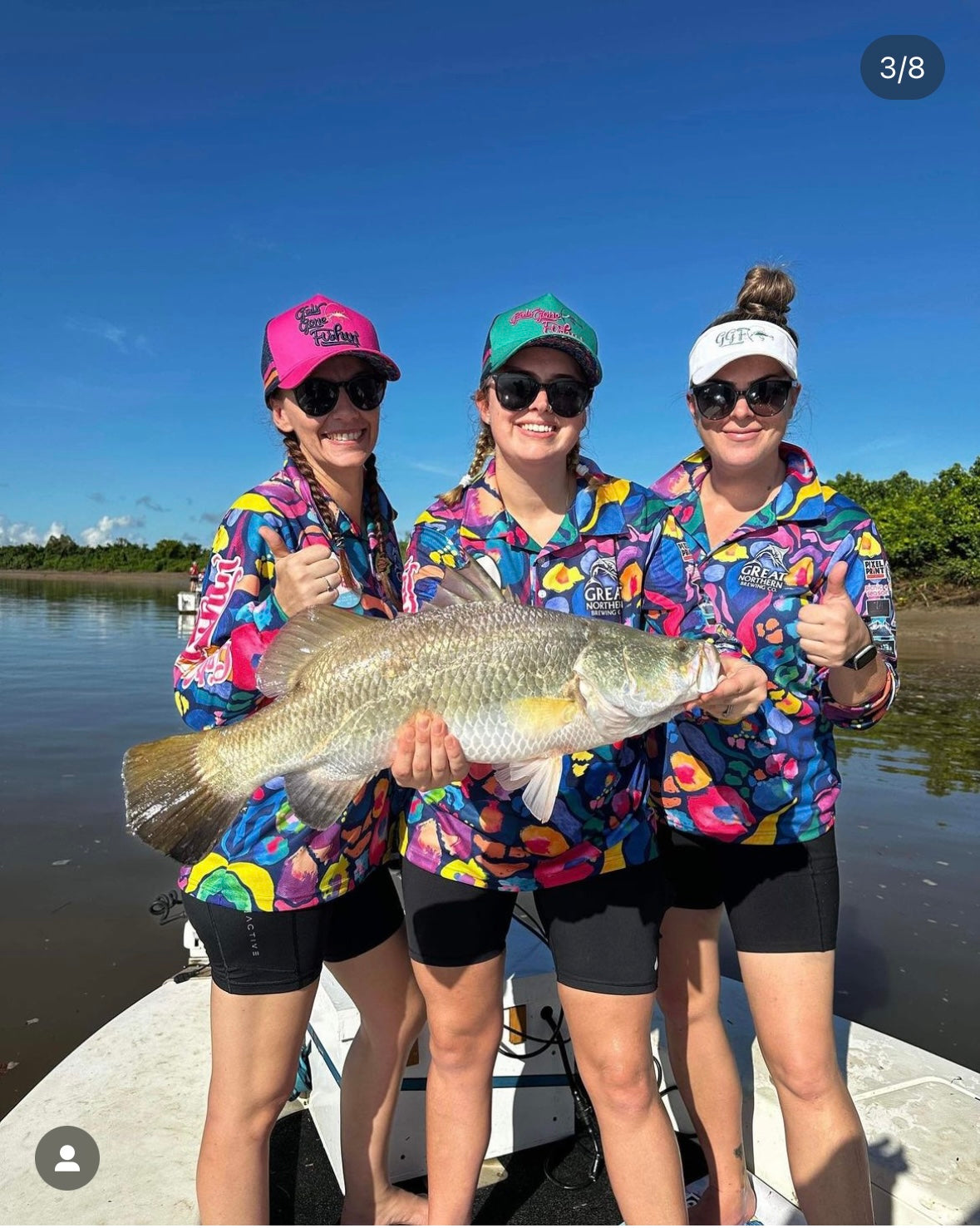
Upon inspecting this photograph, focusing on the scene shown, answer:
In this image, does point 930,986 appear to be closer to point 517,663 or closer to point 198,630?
point 517,663

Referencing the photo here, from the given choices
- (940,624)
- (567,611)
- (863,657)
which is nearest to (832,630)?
(863,657)

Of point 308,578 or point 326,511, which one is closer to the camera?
point 308,578

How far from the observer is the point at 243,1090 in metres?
2.97

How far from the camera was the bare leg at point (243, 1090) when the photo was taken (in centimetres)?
295

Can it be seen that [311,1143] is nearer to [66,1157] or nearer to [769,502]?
[66,1157]

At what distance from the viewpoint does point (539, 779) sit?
2.81 meters

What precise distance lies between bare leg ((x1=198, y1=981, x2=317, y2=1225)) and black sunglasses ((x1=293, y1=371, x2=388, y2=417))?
7.44ft

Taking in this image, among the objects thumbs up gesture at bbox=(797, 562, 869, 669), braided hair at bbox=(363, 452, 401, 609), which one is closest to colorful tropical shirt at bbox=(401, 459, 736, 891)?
braided hair at bbox=(363, 452, 401, 609)

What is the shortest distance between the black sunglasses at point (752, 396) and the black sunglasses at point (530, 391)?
0.63 metres

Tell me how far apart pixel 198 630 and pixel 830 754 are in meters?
2.61

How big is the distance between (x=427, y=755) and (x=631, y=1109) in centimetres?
149

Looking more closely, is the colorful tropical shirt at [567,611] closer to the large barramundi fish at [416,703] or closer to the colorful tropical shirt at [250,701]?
the large barramundi fish at [416,703]

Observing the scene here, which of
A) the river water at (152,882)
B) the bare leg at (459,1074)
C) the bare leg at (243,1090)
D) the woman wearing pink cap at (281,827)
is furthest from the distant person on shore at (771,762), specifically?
the river water at (152,882)

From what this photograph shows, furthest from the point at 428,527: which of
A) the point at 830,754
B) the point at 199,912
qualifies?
the point at 830,754
